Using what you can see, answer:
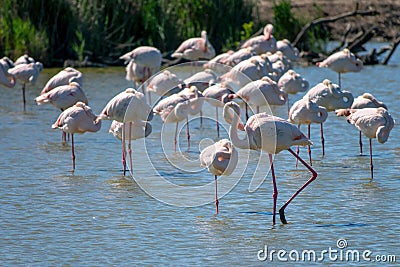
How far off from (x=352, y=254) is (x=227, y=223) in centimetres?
124

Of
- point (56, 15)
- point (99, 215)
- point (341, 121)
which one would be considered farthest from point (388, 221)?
point (56, 15)

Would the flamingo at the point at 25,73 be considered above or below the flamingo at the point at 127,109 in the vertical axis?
below

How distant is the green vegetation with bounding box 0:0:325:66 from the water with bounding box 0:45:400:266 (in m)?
7.44

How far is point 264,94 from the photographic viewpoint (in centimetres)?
1075

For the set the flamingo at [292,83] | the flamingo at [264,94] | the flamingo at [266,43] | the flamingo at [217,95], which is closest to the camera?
the flamingo at [264,94]

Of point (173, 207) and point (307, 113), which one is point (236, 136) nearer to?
point (173, 207)

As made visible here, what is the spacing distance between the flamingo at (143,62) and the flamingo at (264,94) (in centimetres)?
351

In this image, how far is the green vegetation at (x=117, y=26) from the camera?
61.4ft

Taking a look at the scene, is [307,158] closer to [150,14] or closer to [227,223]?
[227,223]

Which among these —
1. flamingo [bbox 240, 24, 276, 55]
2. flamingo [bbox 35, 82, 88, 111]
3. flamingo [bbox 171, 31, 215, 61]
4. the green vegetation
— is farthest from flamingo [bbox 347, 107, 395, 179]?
the green vegetation

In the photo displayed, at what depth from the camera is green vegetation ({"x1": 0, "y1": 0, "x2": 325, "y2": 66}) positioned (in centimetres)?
1870

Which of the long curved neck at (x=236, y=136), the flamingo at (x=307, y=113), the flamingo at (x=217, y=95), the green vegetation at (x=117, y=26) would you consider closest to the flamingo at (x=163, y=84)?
the flamingo at (x=217, y=95)

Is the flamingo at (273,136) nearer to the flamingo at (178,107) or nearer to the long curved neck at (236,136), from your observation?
the long curved neck at (236,136)

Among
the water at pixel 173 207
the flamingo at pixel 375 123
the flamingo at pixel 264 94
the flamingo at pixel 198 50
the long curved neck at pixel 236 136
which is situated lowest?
the water at pixel 173 207
